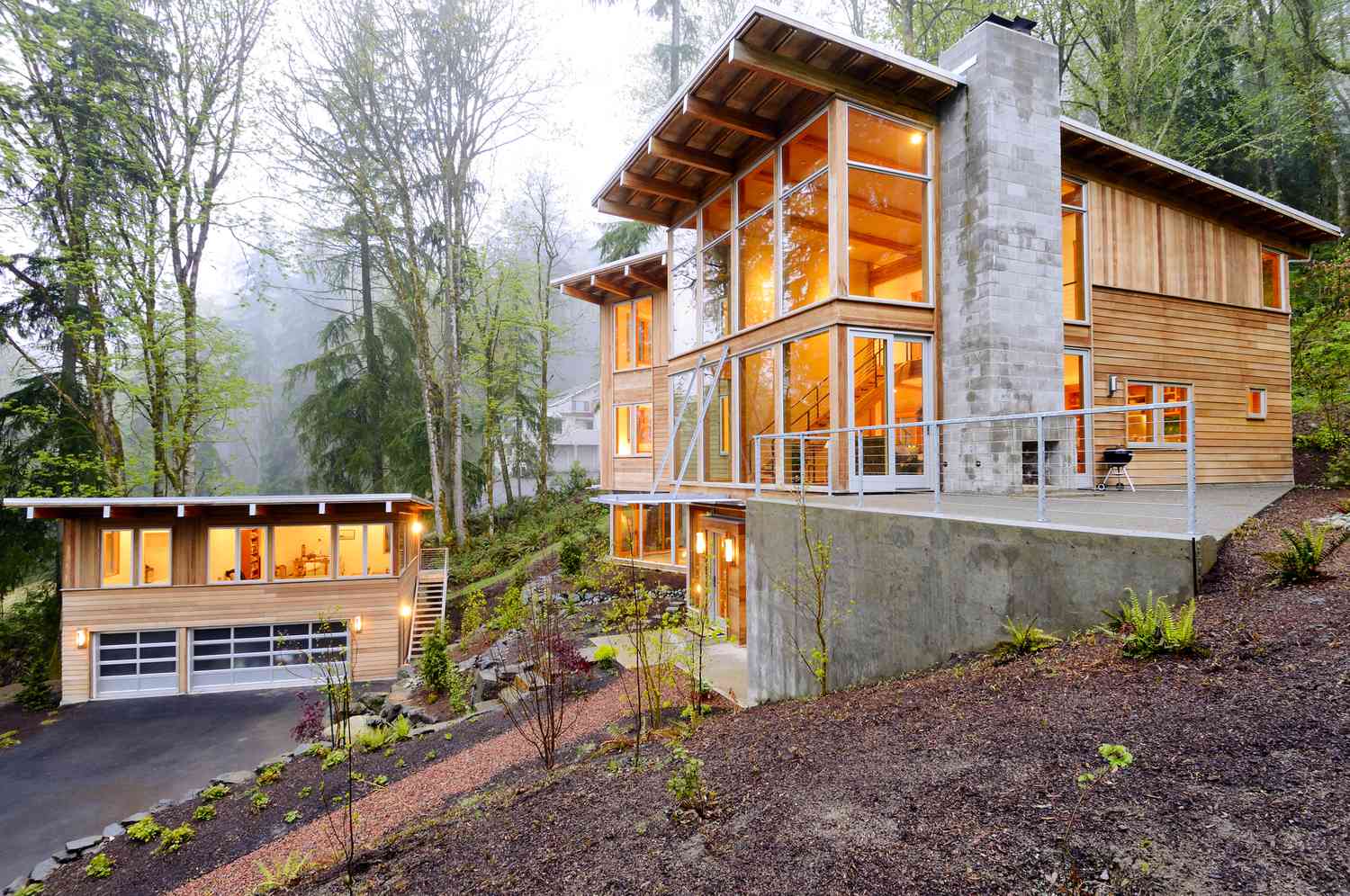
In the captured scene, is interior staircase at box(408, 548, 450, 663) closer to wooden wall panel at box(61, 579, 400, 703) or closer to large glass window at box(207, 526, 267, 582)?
wooden wall panel at box(61, 579, 400, 703)

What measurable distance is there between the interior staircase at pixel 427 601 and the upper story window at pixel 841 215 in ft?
40.7

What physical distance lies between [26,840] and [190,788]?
Result: 1.67 meters

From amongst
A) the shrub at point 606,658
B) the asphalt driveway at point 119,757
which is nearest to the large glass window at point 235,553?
the asphalt driveway at point 119,757

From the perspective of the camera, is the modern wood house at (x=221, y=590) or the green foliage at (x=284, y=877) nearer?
the green foliage at (x=284, y=877)

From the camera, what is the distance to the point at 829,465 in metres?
8.01

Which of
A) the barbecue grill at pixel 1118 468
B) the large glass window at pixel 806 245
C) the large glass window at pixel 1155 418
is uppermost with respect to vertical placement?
the large glass window at pixel 806 245

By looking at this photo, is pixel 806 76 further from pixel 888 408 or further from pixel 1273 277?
pixel 1273 277

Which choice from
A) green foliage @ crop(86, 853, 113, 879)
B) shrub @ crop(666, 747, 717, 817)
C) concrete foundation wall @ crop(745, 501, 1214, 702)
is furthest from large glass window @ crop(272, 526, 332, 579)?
shrub @ crop(666, 747, 717, 817)

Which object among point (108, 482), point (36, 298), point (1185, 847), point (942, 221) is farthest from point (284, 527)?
point (1185, 847)

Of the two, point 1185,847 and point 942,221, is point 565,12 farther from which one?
point 1185,847

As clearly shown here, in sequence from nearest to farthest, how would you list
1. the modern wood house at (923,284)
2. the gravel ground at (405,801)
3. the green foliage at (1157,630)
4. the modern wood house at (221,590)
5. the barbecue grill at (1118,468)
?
the green foliage at (1157,630) < the gravel ground at (405,801) < the barbecue grill at (1118,468) < the modern wood house at (923,284) < the modern wood house at (221,590)

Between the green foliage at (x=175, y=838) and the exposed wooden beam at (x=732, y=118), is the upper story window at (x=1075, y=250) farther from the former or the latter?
the green foliage at (x=175, y=838)

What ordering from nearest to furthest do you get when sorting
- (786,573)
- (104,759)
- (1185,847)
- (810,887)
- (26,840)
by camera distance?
(1185,847)
(810,887)
(786,573)
(26,840)
(104,759)

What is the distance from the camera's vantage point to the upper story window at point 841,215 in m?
8.11
